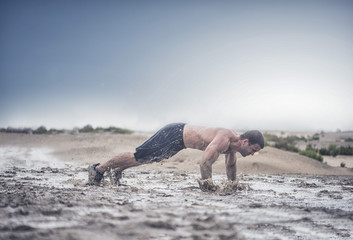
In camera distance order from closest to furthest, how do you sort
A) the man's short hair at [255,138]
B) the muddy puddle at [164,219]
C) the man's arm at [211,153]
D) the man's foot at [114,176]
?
the muddy puddle at [164,219], the man's arm at [211,153], the man's short hair at [255,138], the man's foot at [114,176]

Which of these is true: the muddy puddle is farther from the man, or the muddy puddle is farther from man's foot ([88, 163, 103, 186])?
man's foot ([88, 163, 103, 186])

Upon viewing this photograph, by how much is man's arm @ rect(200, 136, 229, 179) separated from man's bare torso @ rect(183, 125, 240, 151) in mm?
137

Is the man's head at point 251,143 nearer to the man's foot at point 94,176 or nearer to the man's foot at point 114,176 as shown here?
the man's foot at point 114,176

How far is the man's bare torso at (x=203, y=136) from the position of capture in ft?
16.2

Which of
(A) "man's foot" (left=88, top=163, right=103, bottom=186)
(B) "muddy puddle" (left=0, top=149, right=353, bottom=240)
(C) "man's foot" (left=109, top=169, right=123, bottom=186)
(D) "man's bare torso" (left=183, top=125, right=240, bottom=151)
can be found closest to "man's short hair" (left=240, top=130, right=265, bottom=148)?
(D) "man's bare torso" (left=183, top=125, right=240, bottom=151)

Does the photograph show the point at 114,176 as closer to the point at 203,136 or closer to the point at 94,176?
the point at 94,176

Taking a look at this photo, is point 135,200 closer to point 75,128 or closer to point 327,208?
point 327,208

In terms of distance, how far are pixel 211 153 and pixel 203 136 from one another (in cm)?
46

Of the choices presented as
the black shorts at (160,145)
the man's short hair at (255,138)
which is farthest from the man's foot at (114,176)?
the man's short hair at (255,138)

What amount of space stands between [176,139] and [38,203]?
8.23ft

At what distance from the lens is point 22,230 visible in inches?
83.3

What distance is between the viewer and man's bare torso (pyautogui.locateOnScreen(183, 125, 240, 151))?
4.95 metres

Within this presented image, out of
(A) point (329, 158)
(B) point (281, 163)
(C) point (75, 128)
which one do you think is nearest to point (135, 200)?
(B) point (281, 163)

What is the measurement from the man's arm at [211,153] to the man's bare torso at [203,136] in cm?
14
